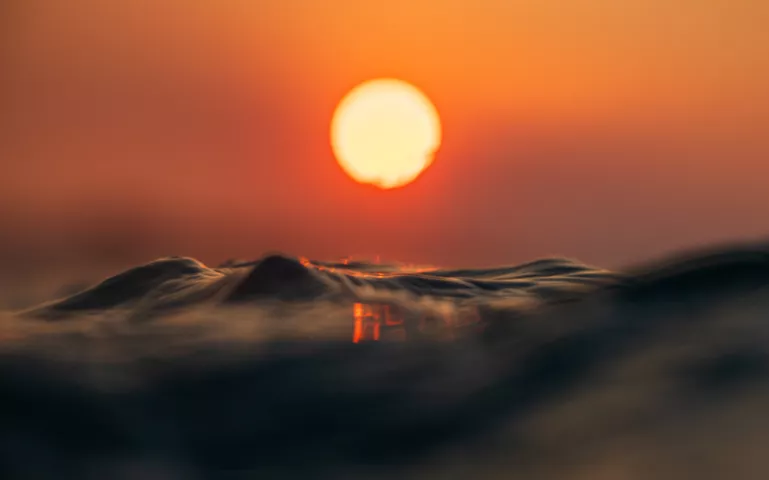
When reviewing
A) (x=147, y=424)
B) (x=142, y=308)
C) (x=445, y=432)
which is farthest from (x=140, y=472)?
(x=142, y=308)

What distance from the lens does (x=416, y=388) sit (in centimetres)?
574

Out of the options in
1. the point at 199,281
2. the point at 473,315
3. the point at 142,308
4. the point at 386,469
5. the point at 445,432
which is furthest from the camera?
the point at 199,281

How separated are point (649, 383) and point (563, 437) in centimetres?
88

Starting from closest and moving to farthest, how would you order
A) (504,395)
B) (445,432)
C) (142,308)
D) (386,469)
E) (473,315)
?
(386,469) → (445,432) → (504,395) → (473,315) → (142,308)

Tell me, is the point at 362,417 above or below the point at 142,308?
below

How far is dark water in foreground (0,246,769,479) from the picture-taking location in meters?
4.86

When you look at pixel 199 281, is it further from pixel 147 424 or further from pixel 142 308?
pixel 147 424

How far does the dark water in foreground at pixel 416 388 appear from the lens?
486 cm

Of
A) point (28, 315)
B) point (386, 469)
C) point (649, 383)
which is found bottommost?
point (386, 469)

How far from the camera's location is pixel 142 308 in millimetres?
8172

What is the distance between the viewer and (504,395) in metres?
5.61

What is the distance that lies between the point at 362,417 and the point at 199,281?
171 inches

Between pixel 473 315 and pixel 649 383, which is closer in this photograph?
pixel 649 383

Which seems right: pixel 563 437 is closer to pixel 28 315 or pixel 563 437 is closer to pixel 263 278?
pixel 263 278
